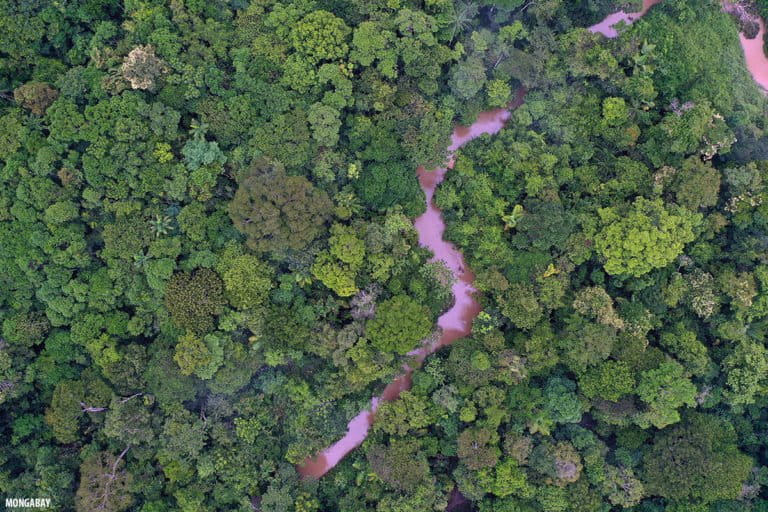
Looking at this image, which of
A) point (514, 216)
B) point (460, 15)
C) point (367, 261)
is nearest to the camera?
point (367, 261)

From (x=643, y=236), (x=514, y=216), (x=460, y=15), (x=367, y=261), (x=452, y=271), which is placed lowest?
(x=367, y=261)

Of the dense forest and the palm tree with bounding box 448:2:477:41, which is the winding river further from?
the palm tree with bounding box 448:2:477:41

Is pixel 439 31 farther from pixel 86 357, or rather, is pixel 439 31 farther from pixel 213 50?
pixel 86 357

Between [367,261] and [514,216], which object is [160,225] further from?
[514,216]

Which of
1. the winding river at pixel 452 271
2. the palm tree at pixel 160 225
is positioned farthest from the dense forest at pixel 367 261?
the winding river at pixel 452 271

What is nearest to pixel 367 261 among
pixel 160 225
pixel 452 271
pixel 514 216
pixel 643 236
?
pixel 452 271

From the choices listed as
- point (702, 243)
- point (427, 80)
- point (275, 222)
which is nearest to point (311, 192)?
point (275, 222)
